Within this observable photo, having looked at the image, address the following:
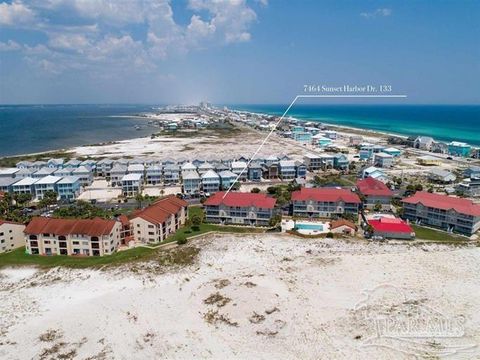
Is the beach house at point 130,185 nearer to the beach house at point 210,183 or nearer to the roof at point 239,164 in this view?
the beach house at point 210,183

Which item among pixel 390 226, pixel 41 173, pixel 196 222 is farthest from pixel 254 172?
pixel 41 173

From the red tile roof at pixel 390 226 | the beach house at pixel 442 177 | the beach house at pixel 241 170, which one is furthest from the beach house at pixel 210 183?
the beach house at pixel 442 177

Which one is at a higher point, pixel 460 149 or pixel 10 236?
pixel 460 149

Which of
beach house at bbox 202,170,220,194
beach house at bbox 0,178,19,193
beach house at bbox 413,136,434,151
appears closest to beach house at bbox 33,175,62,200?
beach house at bbox 0,178,19,193

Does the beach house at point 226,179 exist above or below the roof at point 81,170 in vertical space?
below

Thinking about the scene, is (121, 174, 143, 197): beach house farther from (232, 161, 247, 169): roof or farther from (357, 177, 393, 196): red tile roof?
(357, 177, 393, 196): red tile roof

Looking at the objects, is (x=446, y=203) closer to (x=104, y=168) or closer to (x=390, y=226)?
(x=390, y=226)
